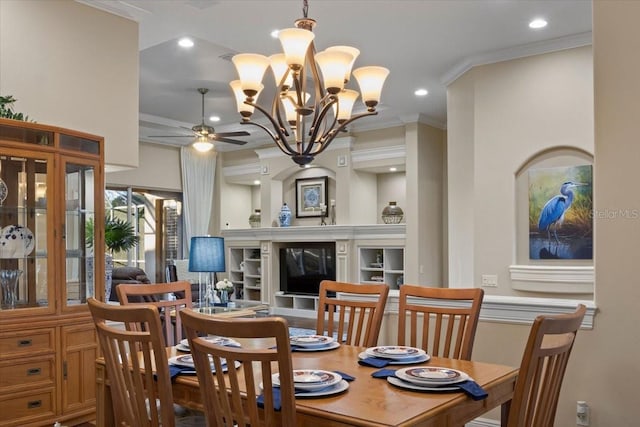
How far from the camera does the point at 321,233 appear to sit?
8.88m

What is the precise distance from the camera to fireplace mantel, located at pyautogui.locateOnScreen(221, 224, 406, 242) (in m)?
8.24

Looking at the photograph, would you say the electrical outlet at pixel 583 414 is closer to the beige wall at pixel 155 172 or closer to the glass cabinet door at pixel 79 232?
the glass cabinet door at pixel 79 232

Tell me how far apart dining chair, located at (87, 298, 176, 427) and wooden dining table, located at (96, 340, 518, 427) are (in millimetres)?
182

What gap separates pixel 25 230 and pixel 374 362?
2.38 meters

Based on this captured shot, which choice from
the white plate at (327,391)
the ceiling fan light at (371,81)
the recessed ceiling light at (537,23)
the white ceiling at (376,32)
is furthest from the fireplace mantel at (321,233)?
the white plate at (327,391)

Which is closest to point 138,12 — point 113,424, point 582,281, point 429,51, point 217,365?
point 429,51

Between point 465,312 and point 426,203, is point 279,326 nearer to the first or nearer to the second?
point 465,312

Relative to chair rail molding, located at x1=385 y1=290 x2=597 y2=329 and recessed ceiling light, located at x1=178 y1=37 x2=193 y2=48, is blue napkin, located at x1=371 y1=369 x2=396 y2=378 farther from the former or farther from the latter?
recessed ceiling light, located at x1=178 y1=37 x2=193 y2=48

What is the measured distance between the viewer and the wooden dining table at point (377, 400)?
1.67m

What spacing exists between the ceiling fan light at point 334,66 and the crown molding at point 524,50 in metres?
2.89

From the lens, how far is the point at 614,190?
286cm

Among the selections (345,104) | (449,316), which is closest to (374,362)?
(449,316)

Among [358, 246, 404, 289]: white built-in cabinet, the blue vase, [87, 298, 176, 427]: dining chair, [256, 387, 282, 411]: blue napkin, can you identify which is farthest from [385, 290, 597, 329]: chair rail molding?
the blue vase

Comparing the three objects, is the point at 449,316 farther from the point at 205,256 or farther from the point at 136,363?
the point at 205,256
